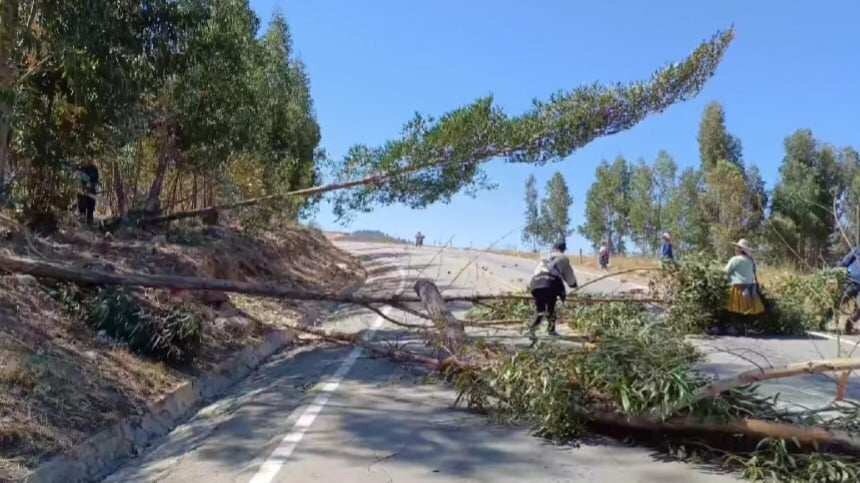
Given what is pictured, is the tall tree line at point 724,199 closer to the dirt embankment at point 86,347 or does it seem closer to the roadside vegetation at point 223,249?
the roadside vegetation at point 223,249

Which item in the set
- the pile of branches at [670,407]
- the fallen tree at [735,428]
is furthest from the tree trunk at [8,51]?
the fallen tree at [735,428]

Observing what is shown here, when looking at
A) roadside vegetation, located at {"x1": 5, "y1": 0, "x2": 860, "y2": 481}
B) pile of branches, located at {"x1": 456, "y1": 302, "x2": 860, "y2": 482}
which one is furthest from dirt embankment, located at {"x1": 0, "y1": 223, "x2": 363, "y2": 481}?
pile of branches, located at {"x1": 456, "y1": 302, "x2": 860, "y2": 482}

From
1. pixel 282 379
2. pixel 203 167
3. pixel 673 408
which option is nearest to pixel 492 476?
pixel 673 408

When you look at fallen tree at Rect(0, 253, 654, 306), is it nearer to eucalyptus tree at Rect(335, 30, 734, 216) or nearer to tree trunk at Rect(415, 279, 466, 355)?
tree trunk at Rect(415, 279, 466, 355)

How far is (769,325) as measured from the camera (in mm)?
12906

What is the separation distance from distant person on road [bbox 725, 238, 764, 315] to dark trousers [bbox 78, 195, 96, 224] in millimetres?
12070

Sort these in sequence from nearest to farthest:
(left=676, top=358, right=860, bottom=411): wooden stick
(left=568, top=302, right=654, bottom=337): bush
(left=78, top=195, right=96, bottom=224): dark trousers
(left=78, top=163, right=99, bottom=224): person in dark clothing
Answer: (left=676, top=358, right=860, bottom=411): wooden stick < (left=568, top=302, right=654, bottom=337): bush < (left=78, top=163, right=99, bottom=224): person in dark clothing < (left=78, top=195, right=96, bottom=224): dark trousers

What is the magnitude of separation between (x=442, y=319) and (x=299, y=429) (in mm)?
3108

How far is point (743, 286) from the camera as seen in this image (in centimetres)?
1241

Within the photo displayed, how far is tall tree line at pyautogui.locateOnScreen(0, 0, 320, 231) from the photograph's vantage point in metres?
9.40

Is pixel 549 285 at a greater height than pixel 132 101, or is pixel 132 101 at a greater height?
pixel 132 101

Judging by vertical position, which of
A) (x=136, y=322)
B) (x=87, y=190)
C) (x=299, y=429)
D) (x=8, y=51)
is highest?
(x=8, y=51)

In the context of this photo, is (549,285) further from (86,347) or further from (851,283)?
(86,347)

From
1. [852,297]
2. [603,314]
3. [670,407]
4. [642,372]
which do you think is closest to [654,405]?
[670,407]
